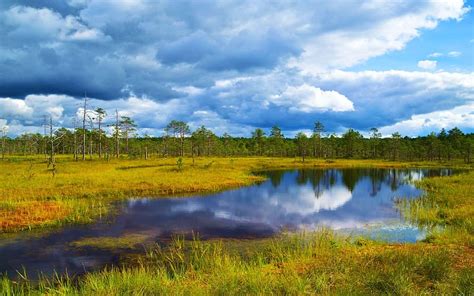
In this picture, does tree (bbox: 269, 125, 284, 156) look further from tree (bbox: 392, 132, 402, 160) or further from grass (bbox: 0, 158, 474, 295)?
grass (bbox: 0, 158, 474, 295)

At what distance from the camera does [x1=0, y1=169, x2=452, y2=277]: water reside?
65.9 ft

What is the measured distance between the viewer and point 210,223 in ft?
97.7

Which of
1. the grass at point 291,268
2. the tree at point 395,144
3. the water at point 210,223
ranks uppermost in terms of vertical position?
the tree at point 395,144

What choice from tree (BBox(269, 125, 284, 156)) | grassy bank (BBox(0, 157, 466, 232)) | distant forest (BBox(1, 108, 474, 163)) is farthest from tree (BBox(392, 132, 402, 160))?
grassy bank (BBox(0, 157, 466, 232))

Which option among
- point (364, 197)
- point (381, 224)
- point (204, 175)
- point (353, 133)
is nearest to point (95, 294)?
point (381, 224)

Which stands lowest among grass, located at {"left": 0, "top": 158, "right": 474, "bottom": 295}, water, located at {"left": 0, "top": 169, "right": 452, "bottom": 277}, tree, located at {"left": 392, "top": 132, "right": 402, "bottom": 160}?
water, located at {"left": 0, "top": 169, "right": 452, "bottom": 277}

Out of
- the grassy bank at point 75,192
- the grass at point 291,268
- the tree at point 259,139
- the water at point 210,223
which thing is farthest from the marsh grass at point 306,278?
the tree at point 259,139

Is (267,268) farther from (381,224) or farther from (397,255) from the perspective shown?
(381,224)

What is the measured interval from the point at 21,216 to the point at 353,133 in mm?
148491

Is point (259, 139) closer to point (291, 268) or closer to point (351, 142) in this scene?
point (351, 142)

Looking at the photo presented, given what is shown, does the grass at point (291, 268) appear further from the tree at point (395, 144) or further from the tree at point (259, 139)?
the tree at point (259, 139)

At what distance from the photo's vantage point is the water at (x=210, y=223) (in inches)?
790

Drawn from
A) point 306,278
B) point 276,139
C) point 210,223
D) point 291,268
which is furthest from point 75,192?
point 276,139

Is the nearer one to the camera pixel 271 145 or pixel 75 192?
pixel 75 192
